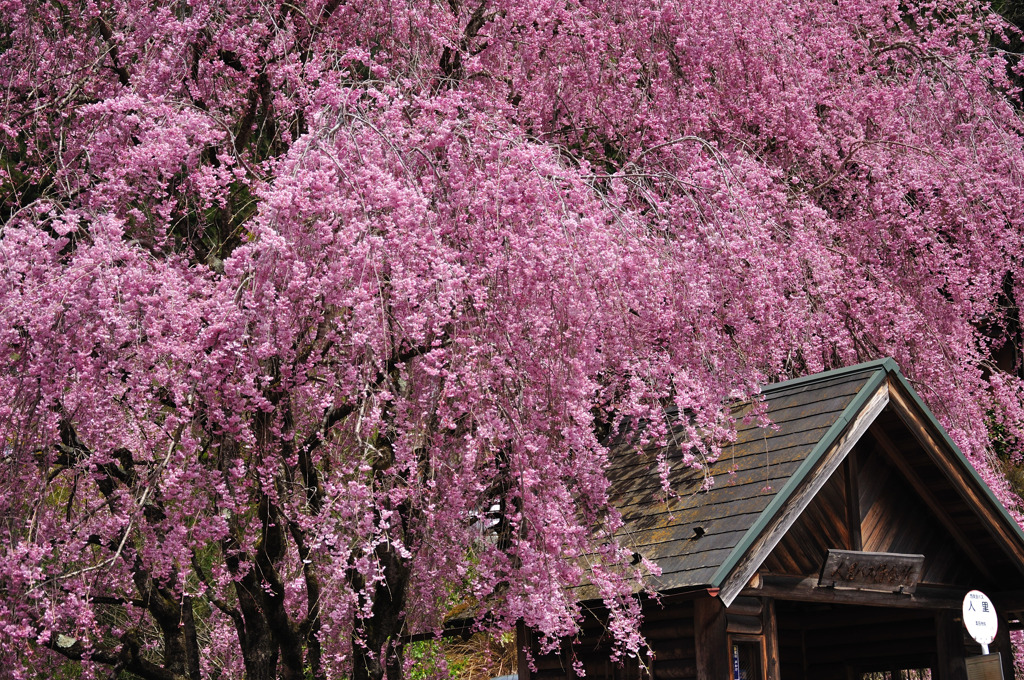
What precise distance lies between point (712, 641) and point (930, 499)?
117 inches

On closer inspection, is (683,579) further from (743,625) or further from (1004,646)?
(1004,646)

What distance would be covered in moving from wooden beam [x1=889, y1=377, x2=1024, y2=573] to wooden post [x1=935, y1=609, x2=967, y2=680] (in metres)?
0.77

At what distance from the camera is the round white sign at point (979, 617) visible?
828 centimetres

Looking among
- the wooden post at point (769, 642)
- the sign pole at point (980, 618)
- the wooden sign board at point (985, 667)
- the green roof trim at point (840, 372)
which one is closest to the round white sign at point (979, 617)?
the sign pole at point (980, 618)

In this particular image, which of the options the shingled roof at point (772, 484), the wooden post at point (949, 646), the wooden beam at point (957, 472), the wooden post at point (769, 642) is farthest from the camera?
the wooden post at point (949, 646)

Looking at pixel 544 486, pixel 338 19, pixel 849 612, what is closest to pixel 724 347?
pixel 544 486

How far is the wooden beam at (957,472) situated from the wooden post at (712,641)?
2365 mm

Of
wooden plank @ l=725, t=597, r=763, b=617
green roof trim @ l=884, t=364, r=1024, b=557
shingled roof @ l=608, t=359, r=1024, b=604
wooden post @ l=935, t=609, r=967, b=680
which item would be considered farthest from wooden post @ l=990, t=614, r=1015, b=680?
wooden plank @ l=725, t=597, r=763, b=617

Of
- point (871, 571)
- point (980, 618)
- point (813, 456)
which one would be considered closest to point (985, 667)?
point (980, 618)

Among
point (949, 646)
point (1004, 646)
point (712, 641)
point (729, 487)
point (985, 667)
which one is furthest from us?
point (1004, 646)

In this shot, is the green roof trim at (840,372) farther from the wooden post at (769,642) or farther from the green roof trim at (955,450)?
the wooden post at (769,642)

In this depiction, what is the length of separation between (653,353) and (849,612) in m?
3.96

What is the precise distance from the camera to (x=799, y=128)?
11.4m

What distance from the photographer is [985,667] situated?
339 inches
